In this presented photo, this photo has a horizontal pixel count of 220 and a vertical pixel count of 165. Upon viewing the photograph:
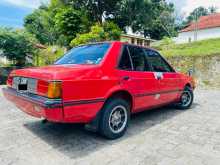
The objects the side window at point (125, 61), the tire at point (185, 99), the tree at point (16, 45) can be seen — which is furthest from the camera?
the tree at point (16, 45)

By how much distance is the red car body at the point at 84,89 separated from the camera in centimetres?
Result: 299

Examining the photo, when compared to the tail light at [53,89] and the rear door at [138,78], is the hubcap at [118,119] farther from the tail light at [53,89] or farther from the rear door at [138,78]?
the tail light at [53,89]

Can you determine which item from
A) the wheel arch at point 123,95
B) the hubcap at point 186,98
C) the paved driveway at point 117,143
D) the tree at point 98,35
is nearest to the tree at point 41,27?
the tree at point 98,35

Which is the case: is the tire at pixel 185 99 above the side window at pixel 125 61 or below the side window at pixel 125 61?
below

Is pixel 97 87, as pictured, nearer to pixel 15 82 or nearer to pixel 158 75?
pixel 15 82

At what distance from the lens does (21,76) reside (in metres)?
3.67

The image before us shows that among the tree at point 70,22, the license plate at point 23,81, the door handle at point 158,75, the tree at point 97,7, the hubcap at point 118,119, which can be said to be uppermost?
the tree at point 97,7

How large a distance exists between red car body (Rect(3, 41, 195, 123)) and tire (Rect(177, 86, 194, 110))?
1808mm

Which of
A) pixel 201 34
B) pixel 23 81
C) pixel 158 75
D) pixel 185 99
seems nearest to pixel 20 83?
pixel 23 81

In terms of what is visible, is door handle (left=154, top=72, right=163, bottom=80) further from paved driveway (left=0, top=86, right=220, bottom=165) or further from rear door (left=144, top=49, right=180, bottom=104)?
paved driveway (left=0, top=86, right=220, bottom=165)

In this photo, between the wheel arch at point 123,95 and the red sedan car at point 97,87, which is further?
the wheel arch at point 123,95

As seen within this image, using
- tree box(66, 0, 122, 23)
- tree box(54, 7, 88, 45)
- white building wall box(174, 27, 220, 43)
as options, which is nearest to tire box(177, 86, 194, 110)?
tree box(54, 7, 88, 45)

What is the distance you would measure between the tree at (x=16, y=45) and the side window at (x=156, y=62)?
13154 millimetres

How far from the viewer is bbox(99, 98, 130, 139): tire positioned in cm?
354
